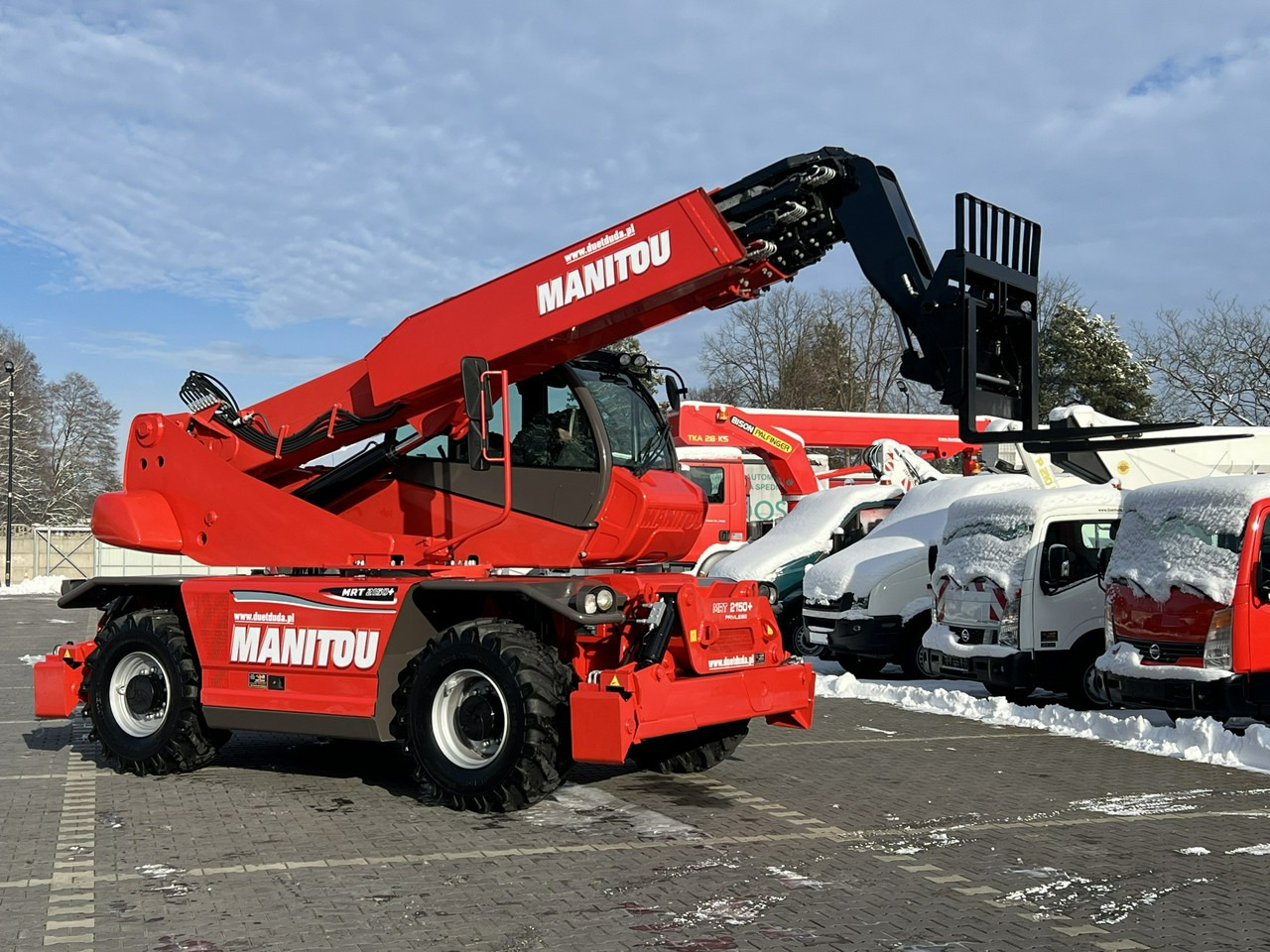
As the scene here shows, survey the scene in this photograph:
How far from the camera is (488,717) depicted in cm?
808

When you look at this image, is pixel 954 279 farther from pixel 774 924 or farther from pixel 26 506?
pixel 26 506

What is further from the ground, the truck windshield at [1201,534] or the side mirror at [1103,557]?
the truck windshield at [1201,534]

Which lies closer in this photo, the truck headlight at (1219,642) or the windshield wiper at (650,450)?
the windshield wiper at (650,450)

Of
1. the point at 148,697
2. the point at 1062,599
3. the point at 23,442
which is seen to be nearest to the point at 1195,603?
the point at 1062,599

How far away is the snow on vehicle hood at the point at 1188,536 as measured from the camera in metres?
10.3

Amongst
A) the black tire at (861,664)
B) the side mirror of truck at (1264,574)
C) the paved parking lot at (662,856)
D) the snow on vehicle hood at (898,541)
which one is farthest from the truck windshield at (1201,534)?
the black tire at (861,664)

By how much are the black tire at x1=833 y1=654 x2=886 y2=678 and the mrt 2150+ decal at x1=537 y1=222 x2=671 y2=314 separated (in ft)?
30.4

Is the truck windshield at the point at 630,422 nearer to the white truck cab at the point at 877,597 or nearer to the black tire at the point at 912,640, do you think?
the white truck cab at the point at 877,597

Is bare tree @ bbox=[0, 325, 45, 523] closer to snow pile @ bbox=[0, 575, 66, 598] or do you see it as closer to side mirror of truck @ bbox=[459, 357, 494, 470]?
snow pile @ bbox=[0, 575, 66, 598]

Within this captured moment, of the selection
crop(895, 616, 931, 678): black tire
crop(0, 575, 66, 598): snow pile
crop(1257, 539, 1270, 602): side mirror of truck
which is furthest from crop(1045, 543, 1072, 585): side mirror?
crop(0, 575, 66, 598): snow pile

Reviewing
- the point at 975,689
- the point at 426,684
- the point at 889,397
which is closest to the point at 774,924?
the point at 426,684

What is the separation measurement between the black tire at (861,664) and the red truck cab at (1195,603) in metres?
5.55

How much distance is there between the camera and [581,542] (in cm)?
879

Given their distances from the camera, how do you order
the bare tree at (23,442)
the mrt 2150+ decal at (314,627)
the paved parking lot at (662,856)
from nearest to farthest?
the paved parking lot at (662,856) → the mrt 2150+ decal at (314,627) → the bare tree at (23,442)
